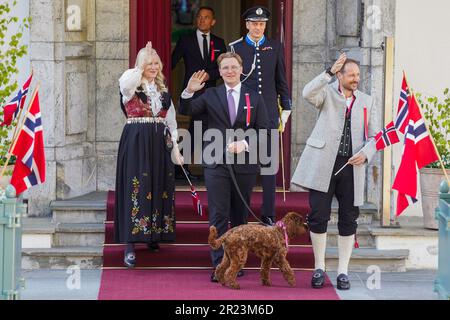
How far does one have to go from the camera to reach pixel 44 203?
12273 millimetres

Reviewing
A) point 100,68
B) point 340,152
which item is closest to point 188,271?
point 340,152

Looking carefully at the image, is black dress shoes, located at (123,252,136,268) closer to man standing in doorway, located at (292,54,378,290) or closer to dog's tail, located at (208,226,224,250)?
dog's tail, located at (208,226,224,250)

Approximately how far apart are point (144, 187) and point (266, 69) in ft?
5.01

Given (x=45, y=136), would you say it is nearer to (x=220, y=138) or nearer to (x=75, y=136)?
(x=75, y=136)

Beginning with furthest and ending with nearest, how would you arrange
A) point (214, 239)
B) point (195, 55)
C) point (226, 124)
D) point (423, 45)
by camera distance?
point (195, 55)
point (423, 45)
point (226, 124)
point (214, 239)

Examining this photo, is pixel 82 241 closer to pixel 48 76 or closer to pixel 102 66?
pixel 48 76

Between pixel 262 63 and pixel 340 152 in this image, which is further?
pixel 262 63

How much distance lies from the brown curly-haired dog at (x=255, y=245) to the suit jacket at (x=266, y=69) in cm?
128

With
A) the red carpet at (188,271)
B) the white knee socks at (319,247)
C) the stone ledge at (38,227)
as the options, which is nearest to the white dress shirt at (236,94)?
the white knee socks at (319,247)

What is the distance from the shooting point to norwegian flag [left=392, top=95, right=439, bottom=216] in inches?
427

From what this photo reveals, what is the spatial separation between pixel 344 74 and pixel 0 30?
3.21m

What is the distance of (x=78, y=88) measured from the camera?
12742 mm

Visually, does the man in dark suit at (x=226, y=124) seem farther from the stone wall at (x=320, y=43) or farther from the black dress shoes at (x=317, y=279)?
the stone wall at (x=320, y=43)

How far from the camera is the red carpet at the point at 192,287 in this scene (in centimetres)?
1044
